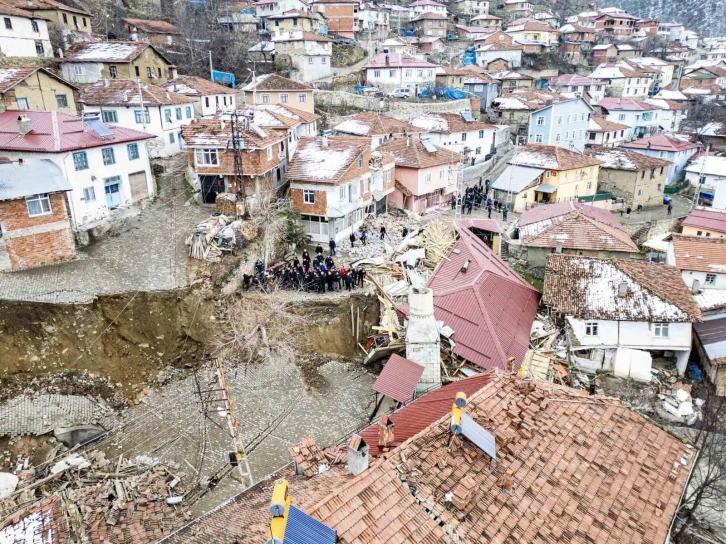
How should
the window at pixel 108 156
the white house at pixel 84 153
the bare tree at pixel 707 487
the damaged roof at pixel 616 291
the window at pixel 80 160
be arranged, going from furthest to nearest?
the window at pixel 108 156 → the window at pixel 80 160 → the white house at pixel 84 153 → the damaged roof at pixel 616 291 → the bare tree at pixel 707 487

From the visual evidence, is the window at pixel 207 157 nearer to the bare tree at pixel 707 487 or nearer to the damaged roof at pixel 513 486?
the damaged roof at pixel 513 486

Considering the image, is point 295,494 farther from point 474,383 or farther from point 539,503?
point 474,383

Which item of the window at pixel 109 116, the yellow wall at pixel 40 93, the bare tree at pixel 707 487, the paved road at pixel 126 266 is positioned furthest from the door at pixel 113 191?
the bare tree at pixel 707 487

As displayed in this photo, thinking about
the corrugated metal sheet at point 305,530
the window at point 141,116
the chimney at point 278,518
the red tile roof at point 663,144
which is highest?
the window at point 141,116

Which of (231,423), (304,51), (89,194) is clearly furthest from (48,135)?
(304,51)

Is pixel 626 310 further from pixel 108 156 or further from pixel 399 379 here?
pixel 108 156

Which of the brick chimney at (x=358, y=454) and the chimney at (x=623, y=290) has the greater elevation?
the brick chimney at (x=358, y=454)

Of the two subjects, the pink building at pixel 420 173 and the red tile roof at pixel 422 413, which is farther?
the pink building at pixel 420 173
